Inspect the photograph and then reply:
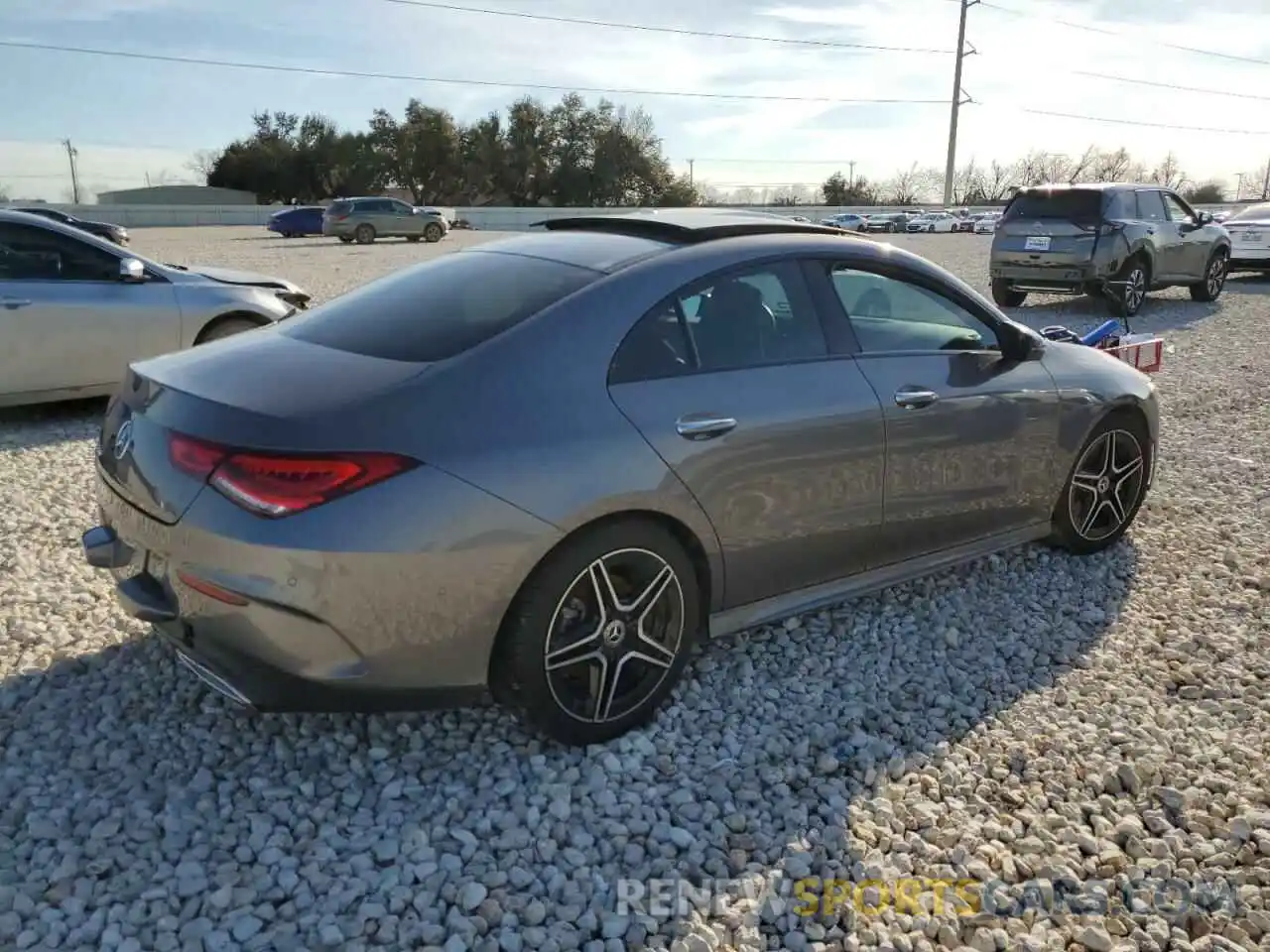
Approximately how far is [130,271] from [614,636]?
562 cm

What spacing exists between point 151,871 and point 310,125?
72.3 meters

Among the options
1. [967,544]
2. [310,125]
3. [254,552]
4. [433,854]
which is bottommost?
[433,854]

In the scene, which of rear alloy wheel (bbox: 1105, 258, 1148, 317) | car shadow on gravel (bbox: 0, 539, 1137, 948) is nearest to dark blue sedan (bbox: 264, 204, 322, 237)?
rear alloy wheel (bbox: 1105, 258, 1148, 317)

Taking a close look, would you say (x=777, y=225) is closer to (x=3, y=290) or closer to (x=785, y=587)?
(x=785, y=587)

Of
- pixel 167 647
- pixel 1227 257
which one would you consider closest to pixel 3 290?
pixel 167 647

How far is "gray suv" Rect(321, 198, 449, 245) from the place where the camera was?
34281 mm

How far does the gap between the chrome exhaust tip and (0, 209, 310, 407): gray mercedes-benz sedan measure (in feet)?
14.0

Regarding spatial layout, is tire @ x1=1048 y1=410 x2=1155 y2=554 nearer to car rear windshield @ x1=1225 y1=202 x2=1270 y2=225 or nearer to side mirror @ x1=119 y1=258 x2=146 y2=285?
side mirror @ x1=119 y1=258 x2=146 y2=285

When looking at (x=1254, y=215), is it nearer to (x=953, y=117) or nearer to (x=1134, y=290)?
(x=1134, y=290)

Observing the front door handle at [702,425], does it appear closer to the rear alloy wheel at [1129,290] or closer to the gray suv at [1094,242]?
the gray suv at [1094,242]

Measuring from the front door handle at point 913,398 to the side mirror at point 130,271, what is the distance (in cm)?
573

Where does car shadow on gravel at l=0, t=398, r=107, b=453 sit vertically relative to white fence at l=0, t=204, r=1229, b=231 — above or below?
below

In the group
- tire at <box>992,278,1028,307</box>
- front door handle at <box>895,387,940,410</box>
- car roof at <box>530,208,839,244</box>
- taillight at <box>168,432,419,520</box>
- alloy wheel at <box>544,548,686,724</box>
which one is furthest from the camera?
tire at <box>992,278,1028,307</box>

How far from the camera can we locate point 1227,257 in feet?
49.4
